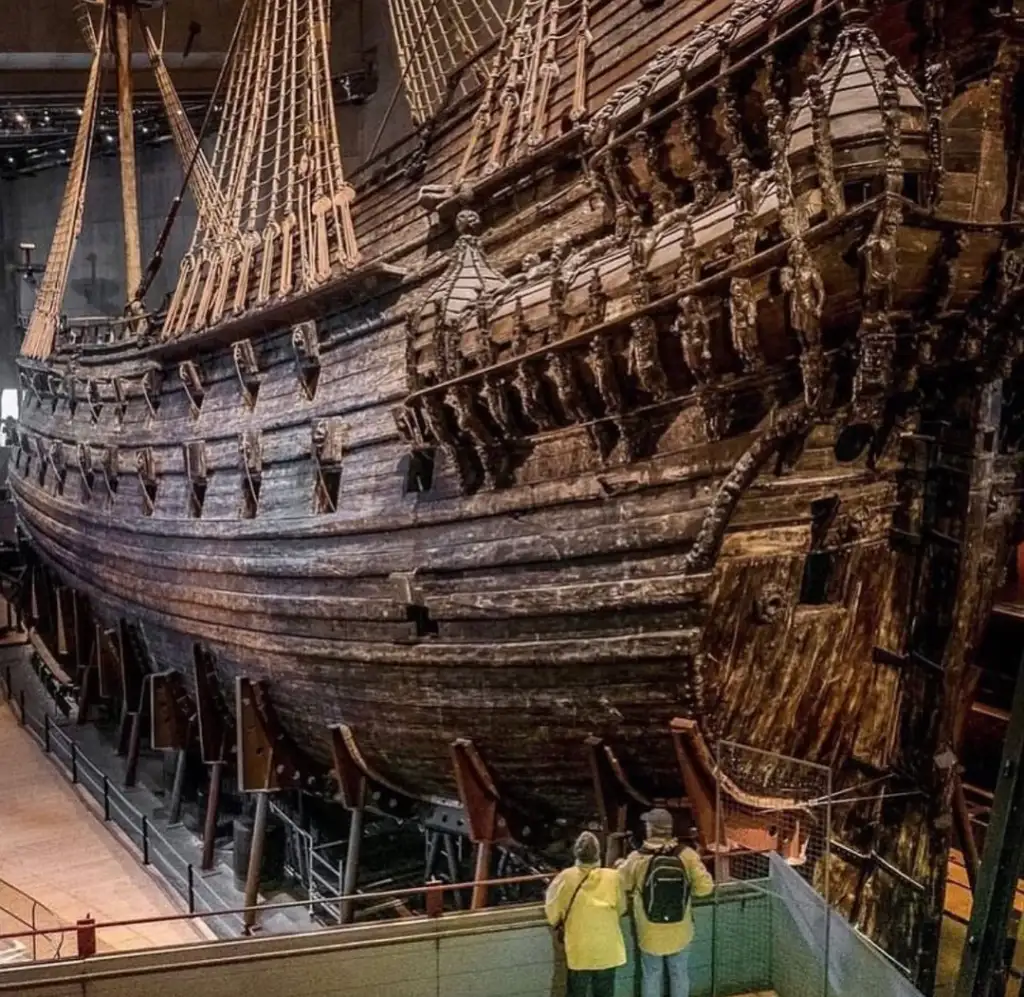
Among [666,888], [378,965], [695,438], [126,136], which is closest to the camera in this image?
[666,888]

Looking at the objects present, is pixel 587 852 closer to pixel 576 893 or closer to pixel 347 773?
pixel 576 893

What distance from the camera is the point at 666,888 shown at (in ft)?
12.2

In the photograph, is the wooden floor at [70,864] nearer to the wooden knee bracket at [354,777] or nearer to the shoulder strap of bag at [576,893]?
the wooden knee bracket at [354,777]

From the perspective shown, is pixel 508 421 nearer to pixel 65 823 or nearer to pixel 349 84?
pixel 65 823

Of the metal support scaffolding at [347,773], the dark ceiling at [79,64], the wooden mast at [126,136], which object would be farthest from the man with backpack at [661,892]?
the dark ceiling at [79,64]

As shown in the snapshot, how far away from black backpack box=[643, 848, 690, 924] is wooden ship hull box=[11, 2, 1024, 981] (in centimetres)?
86

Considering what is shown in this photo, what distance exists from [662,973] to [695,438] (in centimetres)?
199

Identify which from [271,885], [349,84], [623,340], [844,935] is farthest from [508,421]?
[349,84]

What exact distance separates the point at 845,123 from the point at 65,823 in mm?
9003

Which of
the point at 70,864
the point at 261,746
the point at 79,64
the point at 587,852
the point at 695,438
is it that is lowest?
the point at 70,864

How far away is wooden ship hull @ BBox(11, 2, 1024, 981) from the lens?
3914 mm

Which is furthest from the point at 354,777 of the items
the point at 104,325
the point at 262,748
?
the point at 104,325

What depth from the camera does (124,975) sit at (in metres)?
3.82

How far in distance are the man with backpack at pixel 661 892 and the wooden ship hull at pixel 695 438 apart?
794 millimetres
